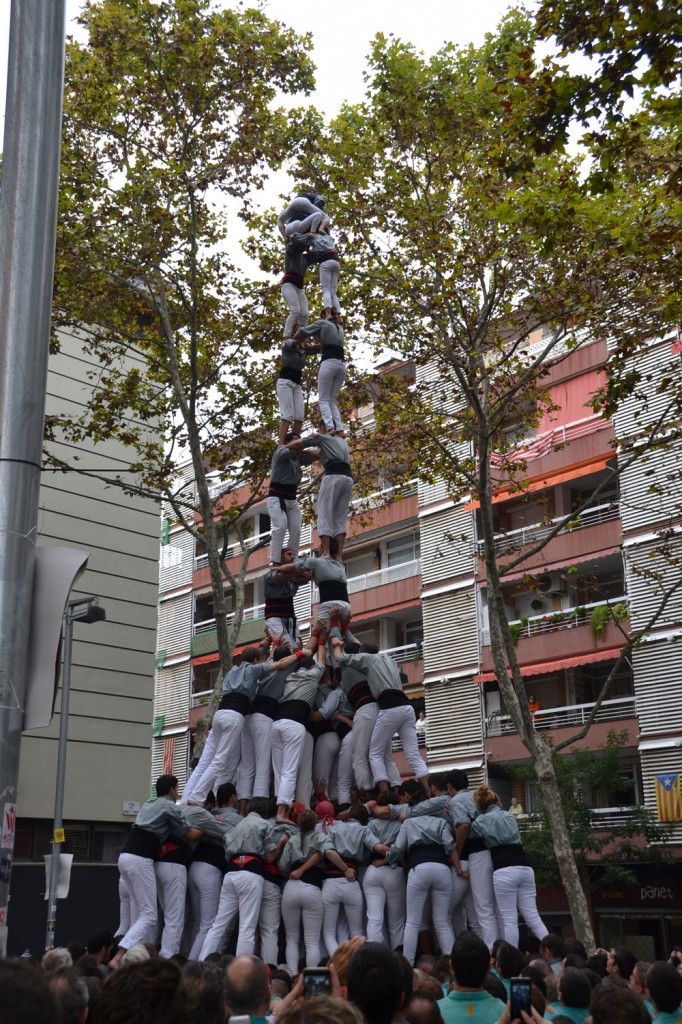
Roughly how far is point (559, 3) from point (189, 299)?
49.6ft

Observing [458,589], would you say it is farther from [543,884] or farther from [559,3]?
[559,3]

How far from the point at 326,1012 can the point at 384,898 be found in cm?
870

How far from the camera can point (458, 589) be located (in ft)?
116

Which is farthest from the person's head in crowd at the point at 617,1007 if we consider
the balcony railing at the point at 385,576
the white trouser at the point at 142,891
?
the balcony railing at the point at 385,576

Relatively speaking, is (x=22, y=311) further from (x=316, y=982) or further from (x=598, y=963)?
(x=598, y=963)

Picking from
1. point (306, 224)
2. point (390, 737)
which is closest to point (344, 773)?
point (390, 737)

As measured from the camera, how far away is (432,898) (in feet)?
38.5

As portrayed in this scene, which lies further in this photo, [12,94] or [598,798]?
[598,798]

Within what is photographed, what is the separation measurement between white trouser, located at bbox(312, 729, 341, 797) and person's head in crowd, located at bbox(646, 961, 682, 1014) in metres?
8.28

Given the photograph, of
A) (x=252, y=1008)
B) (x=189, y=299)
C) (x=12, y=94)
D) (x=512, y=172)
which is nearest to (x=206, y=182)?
(x=189, y=299)

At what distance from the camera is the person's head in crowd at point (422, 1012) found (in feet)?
14.7

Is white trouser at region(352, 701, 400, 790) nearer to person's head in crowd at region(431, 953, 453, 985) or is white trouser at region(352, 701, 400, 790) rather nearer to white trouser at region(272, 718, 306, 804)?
white trouser at region(272, 718, 306, 804)

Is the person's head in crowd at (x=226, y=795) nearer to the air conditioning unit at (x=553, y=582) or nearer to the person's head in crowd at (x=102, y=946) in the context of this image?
the person's head in crowd at (x=102, y=946)

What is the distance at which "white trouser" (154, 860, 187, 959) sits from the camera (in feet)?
37.6
